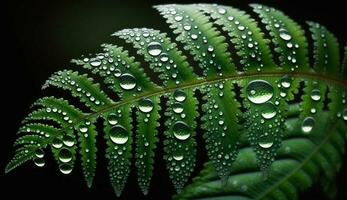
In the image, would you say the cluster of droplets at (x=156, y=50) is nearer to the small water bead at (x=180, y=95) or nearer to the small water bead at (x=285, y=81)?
the small water bead at (x=180, y=95)

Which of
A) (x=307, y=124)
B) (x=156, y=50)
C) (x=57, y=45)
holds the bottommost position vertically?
(x=57, y=45)

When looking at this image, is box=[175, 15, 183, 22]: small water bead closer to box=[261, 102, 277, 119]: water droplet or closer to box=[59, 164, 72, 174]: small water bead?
box=[261, 102, 277, 119]: water droplet

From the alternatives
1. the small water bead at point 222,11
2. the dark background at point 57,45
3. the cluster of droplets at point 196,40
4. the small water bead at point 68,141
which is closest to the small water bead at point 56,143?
the small water bead at point 68,141

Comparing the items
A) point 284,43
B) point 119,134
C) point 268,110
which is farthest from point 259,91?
point 119,134

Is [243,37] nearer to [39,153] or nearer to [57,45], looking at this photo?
[39,153]

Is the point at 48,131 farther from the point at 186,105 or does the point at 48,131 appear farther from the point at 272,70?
the point at 272,70

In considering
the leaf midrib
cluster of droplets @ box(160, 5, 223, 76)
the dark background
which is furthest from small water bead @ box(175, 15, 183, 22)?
the dark background

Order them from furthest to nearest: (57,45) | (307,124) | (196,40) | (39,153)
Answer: (57,45) → (307,124) → (196,40) → (39,153)
